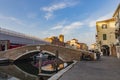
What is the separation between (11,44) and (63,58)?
18675mm

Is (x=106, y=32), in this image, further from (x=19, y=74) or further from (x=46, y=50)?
(x=19, y=74)

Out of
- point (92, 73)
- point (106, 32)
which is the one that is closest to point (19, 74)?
point (92, 73)

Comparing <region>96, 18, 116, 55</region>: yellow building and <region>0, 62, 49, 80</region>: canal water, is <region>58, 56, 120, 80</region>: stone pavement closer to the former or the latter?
<region>0, 62, 49, 80</region>: canal water

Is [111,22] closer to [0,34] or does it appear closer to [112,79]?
[0,34]

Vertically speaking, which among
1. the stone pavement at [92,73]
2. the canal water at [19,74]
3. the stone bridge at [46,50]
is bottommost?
A: the canal water at [19,74]

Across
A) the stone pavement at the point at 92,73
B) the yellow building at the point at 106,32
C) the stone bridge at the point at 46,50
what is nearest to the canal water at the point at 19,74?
the stone pavement at the point at 92,73

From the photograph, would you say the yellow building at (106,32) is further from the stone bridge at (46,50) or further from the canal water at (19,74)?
the canal water at (19,74)

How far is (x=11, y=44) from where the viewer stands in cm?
4322

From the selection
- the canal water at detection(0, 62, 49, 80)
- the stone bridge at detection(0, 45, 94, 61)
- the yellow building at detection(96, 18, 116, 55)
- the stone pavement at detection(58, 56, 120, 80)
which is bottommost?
the canal water at detection(0, 62, 49, 80)

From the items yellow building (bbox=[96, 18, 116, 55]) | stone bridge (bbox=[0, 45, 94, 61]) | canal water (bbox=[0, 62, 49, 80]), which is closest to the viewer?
canal water (bbox=[0, 62, 49, 80])

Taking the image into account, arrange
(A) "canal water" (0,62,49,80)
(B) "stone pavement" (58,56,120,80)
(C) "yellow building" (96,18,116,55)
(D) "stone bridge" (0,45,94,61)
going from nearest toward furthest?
(B) "stone pavement" (58,56,120,80) < (A) "canal water" (0,62,49,80) < (D) "stone bridge" (0,45,94,61) < (C) "yellow building" (96,18,116,55)

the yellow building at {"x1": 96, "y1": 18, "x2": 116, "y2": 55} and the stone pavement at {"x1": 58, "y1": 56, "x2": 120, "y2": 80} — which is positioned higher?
the yellow building at {"x1": 96, "y1": 18, "x2": 116, "y2": 55}

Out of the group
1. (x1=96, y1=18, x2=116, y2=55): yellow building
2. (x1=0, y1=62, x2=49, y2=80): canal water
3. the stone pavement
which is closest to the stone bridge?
(x1=0, y1=62, x2=49, y2=80): canal water

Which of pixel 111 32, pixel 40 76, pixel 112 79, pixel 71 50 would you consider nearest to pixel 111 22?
pixel 111 32
